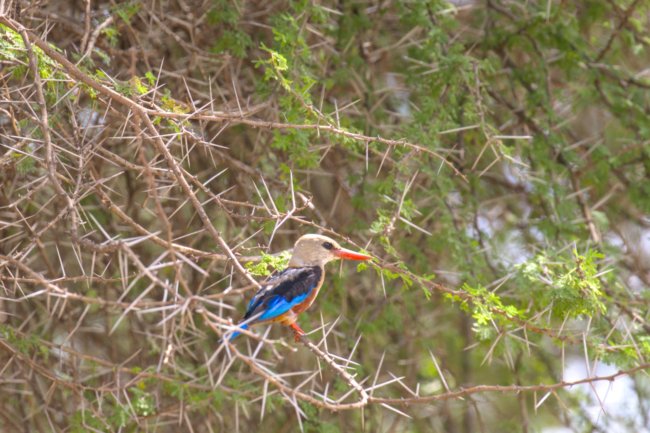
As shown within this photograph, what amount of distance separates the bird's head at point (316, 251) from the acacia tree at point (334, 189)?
0.06 metres

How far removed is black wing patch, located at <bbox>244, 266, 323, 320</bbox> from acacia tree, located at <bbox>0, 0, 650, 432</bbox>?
112 millimetres

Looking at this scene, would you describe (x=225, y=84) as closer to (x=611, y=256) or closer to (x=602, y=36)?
(x=611, y=256)

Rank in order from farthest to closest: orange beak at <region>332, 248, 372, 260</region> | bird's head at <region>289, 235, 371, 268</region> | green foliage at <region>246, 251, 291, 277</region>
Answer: bird's head at <region>289, 235, 371, 268</region>
orange beak at <region>332, 248, 372, 260</region>
green foliage at <region>246, 251, 291, 277</region>

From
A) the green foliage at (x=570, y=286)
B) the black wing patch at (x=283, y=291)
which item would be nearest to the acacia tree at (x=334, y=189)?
the green foliage at (x=570, y=286)

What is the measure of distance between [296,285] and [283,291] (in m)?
0.07

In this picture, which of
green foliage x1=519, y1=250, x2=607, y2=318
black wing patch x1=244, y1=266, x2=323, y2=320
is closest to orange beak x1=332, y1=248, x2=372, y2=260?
black wing patch x1=244, y1=266, x2=323, y2=320

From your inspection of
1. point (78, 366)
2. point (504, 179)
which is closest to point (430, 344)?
point (504, 179)

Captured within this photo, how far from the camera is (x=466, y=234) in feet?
14.5

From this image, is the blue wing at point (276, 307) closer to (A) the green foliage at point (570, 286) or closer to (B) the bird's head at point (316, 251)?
(B) the bird's head at point (316, 251)

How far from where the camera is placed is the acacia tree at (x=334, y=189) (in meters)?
3.67

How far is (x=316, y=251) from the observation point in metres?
3.69

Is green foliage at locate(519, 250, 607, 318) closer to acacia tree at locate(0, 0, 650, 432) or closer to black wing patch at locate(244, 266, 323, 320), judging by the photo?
acacia tree at locate(0, 0, 650, 432)

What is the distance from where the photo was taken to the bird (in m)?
3.42

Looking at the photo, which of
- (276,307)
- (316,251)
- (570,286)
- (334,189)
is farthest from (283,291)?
(334,189)
